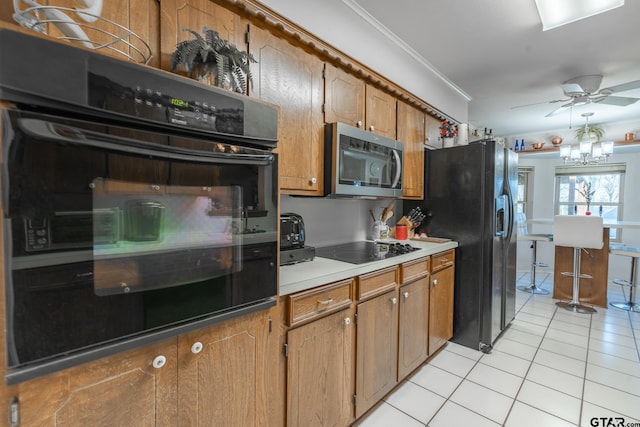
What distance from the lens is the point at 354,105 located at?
6.49 feet

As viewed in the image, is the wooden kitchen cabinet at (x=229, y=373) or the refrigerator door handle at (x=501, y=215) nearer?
the wooden kitchen cabinet at (x=229, y=373)

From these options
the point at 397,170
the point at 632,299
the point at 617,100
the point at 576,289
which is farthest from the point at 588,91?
the point at 632,299

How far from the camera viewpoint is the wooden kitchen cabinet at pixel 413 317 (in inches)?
76.3

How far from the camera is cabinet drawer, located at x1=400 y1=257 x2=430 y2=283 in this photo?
1.93 m

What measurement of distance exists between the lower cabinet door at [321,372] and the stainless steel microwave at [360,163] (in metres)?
0.79

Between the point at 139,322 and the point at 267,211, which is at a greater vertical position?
the point at 267,211

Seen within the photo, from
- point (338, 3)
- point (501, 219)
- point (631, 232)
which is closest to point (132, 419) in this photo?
point (338, 3)

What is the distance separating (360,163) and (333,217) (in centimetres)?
55

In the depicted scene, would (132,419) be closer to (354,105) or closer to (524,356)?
(354,105)

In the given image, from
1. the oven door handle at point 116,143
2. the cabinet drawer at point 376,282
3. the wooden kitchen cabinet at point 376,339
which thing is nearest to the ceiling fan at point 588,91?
the cabinet drawer at point 376,282

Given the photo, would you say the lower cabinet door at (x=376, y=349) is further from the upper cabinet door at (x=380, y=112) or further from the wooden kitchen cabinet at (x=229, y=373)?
the upper cabinet door at (x=380, y=112)

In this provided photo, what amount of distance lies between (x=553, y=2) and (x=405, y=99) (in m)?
1.09

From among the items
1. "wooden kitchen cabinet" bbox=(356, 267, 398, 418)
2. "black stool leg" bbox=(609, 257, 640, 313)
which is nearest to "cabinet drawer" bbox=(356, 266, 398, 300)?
"wooden kitchen cabinet" bbox=(356, 267, 398, 418)

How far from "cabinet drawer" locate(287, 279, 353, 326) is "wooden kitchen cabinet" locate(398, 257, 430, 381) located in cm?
59
